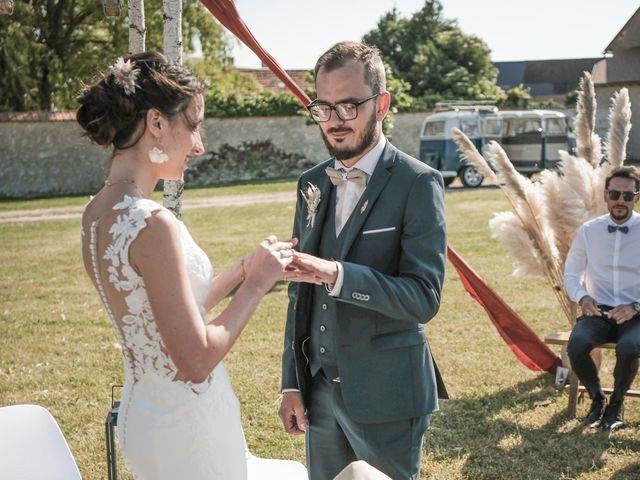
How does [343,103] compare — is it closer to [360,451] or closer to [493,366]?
[360,451]

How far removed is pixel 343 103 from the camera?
263 cm

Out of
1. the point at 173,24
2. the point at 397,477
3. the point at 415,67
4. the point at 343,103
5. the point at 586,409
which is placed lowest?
the point at 586,409

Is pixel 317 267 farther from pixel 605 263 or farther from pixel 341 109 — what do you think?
pixel 605 263

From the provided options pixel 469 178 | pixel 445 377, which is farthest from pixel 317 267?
pixel 469 178

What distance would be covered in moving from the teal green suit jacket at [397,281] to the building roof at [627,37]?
120 ft

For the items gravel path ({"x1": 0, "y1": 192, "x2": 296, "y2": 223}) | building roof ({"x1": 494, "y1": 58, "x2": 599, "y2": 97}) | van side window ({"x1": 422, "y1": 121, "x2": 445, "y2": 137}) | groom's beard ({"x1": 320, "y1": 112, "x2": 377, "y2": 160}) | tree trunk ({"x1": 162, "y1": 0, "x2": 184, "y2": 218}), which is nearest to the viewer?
groom's beard ({"x1": 320, "y1": 112, "x2": 377, "y2": 160})

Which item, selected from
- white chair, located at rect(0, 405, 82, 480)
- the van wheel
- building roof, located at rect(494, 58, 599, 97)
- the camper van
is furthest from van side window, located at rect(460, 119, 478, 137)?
building roof, located at rect(494, 58, 599, 97)

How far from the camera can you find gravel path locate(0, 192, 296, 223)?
57.9ft

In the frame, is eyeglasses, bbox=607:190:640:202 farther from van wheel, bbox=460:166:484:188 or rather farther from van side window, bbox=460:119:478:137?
van side window, bbox=460:119:478:137

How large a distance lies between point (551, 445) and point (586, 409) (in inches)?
33.6

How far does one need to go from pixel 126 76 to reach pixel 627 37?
37.9 m

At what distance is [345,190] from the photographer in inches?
112

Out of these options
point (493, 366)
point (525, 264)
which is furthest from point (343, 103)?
point (493, 366)

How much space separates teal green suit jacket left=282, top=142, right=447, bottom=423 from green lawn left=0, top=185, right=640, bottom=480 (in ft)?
6.61
